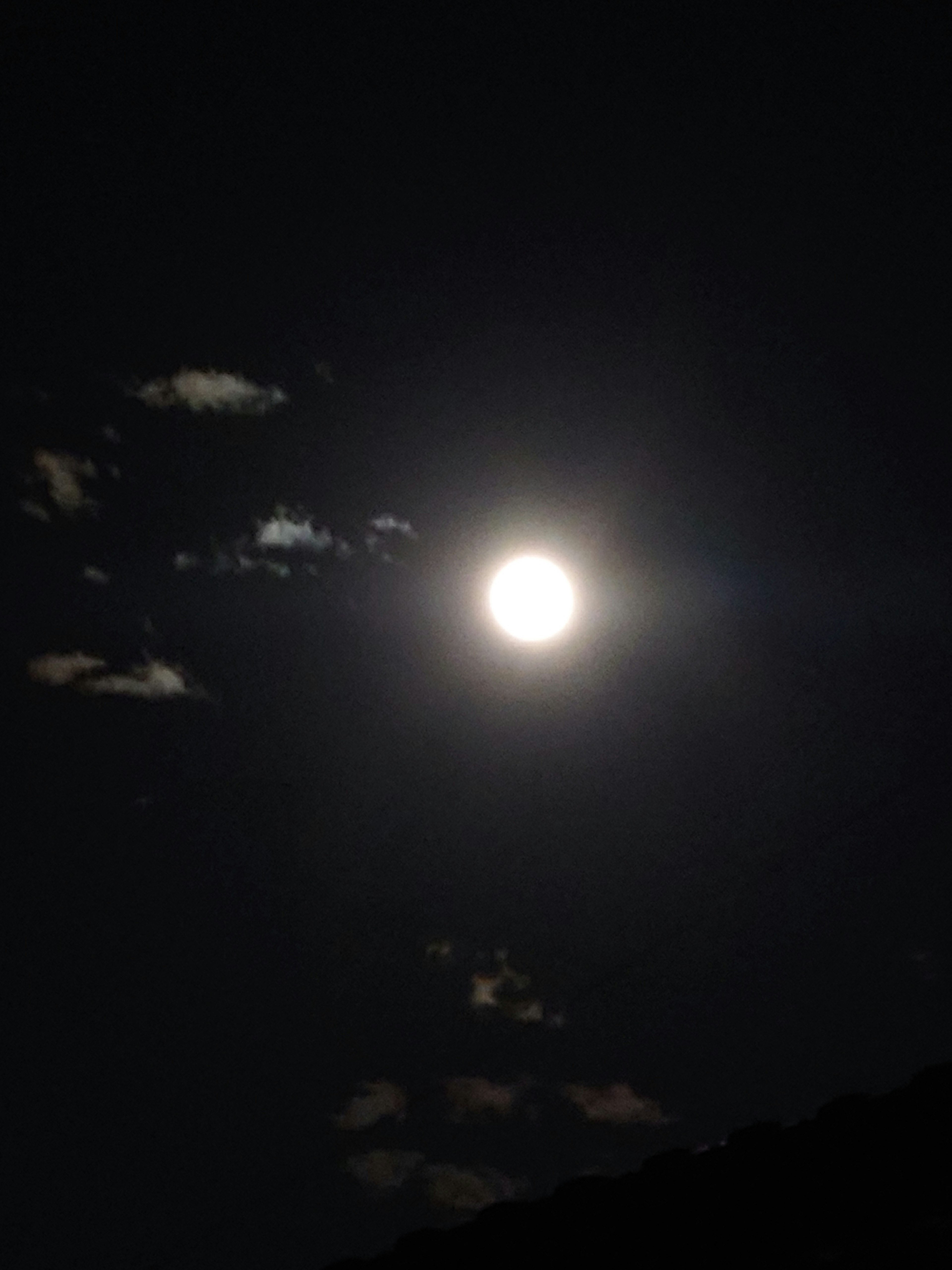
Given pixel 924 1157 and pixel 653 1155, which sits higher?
pixel 653 1155

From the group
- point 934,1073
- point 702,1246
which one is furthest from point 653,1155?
point 934,1073

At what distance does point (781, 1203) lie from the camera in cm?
481

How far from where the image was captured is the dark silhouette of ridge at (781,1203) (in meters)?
4.48

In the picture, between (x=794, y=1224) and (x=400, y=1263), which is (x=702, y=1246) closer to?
(x=794, y=1224)

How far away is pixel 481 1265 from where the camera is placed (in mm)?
5387

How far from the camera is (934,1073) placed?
490 centimetres

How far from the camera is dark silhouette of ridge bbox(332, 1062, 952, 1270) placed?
4.48 metres

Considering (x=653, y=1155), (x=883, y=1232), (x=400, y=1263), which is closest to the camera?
(x=883, y=1232)

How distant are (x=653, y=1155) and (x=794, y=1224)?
77 cm

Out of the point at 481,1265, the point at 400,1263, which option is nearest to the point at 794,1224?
the point at 481,1265

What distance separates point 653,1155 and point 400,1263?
4.90ft

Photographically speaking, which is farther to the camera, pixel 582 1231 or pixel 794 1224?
pixel 582 1231

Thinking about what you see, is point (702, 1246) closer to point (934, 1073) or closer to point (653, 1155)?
point (653, 1155)

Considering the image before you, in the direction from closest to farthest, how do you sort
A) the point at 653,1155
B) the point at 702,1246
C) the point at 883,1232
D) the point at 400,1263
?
→ 1. the point at 883,1232
2. the point at 702,1246
3. the point at 653,1155
4. the point at 400,1263
